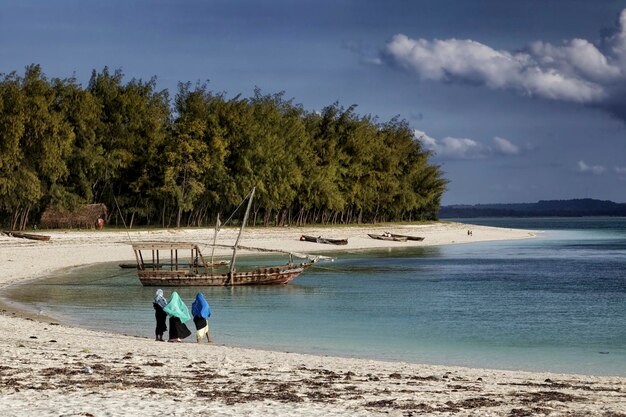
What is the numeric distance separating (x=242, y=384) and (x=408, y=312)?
19649 millimetres

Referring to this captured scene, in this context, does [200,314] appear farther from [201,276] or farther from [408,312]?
[201,276]

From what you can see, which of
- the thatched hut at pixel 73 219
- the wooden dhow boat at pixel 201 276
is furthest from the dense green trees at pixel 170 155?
the wooden dhow boat at pixel 201 276

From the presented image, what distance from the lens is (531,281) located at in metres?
50.6

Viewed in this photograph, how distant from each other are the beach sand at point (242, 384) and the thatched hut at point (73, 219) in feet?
188

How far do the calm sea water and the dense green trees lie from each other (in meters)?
23.6

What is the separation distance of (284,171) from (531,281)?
51.9 metres

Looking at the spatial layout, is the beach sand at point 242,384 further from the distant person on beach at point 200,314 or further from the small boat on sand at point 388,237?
the small boat on sand at point 388,237

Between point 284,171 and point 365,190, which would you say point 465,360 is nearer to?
point 284,171

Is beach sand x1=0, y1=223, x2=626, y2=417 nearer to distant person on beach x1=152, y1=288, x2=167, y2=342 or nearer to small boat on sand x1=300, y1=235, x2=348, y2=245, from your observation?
distant person on beach x1=152, y1=288, x2=167, y2=342

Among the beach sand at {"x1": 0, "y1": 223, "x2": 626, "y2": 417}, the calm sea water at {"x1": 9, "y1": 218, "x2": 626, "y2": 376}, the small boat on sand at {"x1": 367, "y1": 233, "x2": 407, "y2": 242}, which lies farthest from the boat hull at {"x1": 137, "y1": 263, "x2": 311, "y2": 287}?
the small boat on sand at {"x1": 367, "y1": 233, "x2": 407, "y2": 242}

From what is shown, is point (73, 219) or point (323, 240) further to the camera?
point (323, 240)

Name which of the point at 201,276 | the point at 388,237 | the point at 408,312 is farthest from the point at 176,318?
the point at 388,237

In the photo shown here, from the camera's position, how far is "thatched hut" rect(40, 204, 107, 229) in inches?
3155

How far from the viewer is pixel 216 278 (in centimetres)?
4291
